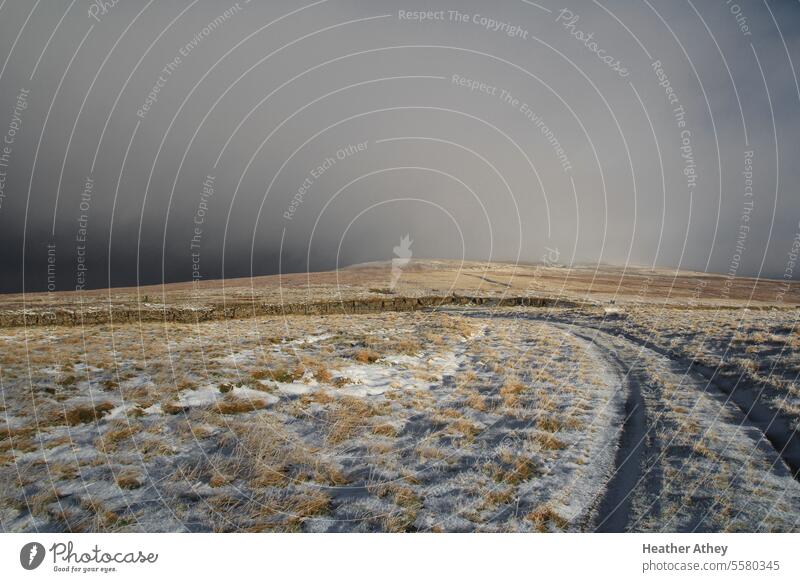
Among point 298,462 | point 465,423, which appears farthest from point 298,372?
point 465,423

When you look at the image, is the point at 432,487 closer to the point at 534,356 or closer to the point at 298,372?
the point at 298,372

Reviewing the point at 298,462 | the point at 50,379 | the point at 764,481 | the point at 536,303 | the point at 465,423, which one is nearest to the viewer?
A: the point at 764,481

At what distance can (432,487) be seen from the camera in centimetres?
695

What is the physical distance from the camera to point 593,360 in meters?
17.5

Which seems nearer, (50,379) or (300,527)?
(300,527)

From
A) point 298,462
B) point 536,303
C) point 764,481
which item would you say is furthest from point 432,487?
point 536,303

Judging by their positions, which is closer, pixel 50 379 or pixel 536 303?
pixel 50 379
